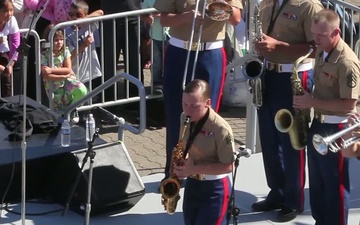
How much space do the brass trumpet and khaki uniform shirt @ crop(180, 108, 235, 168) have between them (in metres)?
0.73

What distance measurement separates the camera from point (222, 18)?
631 centimetres

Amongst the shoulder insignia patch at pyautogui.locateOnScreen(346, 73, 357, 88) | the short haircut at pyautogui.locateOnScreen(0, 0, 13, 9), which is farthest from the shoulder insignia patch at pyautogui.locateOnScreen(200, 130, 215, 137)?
the short haircut at pyautogui.locateOnScreen(0, 0, 13, 9)

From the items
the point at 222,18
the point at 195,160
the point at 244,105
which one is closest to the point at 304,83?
the point at 222,18

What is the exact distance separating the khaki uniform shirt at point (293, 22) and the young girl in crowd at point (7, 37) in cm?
275

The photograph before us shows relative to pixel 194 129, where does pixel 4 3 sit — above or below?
above

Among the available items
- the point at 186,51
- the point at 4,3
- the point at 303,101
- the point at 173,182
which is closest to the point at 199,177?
the point at 173,182

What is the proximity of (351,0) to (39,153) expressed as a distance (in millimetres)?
9943

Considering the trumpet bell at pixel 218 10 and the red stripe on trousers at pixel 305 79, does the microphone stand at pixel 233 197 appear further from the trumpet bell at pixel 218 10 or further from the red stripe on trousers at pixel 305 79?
the trumpet bell at pixel 218 10

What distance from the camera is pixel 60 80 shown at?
8.04 meters

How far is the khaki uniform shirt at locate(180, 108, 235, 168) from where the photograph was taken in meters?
5.43

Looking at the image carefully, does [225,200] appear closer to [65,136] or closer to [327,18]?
[327,18]

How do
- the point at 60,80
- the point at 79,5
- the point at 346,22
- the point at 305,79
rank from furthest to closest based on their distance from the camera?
the point at 346,22
the point at 79,5
the point at 60,80
the point at 305,79

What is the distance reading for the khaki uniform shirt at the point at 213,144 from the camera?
5.43m

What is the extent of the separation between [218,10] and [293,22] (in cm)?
53
